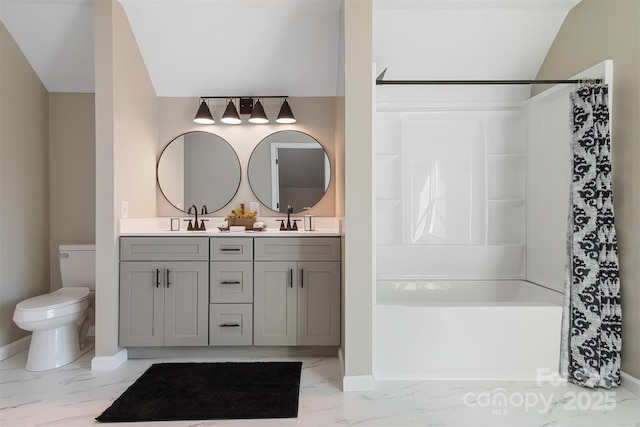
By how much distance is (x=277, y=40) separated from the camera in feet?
10.4

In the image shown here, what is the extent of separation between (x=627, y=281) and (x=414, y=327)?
1.28 meters

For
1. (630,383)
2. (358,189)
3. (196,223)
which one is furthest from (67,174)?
(630,383)

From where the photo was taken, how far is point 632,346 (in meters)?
2.47

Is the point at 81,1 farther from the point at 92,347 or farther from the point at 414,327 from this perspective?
the point at 414,327

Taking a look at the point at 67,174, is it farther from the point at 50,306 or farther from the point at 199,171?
the point at 50,306

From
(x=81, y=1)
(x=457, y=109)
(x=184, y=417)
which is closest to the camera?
(x=184, y=417)

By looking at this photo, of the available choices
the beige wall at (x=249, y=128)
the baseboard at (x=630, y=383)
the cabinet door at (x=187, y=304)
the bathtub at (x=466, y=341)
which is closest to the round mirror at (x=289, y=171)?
the beige wall at (x=249, y=128)

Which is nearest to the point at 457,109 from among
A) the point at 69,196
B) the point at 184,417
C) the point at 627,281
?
the point at 627,281

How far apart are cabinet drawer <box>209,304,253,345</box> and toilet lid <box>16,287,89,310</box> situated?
36.9 inches

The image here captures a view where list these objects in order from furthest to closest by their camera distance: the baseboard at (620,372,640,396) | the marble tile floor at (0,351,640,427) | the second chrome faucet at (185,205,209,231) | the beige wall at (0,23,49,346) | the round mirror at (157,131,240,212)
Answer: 1. the round mirror at (157,131,240,212)
2. the second chrome faucet at (185,205,209,231)
3. the beige wall at (0,23,49,346)
4. the baseboard at (620,372,640,396)
5. the marble tile floor at (0,351,640,427)

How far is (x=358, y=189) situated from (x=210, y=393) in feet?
4.79

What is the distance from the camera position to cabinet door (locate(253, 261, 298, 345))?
297 centimetres

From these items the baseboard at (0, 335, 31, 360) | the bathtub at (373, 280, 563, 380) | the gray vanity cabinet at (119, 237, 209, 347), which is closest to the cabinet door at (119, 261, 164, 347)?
the gray vanity cabinet at (119, 237, 209, 347)

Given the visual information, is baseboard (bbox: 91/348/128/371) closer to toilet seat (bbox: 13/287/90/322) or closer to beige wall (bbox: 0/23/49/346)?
toilet seat (bbox: 13/287/90/322)
